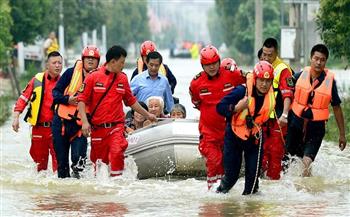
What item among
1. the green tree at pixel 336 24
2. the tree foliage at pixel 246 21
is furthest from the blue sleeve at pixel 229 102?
the tree foliage at pixel 246 21

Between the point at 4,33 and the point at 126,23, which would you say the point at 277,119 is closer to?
the point at 4,33

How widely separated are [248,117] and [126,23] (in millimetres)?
90972

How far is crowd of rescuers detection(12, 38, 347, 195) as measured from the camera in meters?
13.3

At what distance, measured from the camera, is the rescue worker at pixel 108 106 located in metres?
14.8

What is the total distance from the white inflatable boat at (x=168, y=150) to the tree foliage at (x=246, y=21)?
159 ft

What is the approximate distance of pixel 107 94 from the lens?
14883 mm

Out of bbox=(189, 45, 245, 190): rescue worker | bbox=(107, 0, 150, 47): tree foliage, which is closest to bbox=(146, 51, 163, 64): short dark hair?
bbox=(189, 45, 245, 190): rescue worker

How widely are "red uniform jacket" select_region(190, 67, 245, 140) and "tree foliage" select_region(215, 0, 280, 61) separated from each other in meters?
50.2

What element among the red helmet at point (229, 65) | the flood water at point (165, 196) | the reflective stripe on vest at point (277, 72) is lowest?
the flood water at point (165, 196)

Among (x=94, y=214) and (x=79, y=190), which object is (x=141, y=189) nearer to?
(x=79, y=190)

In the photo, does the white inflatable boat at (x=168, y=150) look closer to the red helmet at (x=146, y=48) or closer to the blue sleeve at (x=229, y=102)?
the red helmet at (x=146, y=48)

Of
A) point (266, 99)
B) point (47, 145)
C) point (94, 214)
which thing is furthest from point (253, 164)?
point (47, 145)

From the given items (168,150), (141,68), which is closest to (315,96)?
(168,150)

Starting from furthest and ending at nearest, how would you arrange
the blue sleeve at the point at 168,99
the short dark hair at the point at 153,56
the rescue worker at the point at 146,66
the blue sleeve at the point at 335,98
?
the rescue worker at the point at 146,66 → the blue sleeve at the point at 168,99 → the short dark hair at the point at 153,56 → the blue sleeve at the point at 335,98
